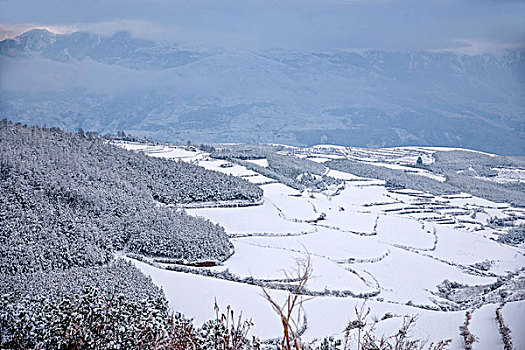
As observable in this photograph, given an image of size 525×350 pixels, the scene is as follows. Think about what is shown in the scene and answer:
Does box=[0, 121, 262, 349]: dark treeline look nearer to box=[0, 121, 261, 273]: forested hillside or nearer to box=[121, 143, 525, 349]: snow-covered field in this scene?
box=[0, 121, 261, 273]: forested hillside

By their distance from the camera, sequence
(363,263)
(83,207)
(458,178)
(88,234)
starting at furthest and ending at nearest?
(458,178), (363,263), (83,207), (88,234)

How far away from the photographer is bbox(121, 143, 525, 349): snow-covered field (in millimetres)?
21453

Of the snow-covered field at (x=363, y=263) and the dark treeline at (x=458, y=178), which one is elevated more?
the snow-covered field at (x=363, y=263)

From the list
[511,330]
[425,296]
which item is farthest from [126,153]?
[511,330]

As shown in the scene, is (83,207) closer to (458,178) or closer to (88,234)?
(88,234)

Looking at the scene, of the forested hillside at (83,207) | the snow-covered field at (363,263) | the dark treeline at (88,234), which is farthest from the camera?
the forested hillside at (83,207)

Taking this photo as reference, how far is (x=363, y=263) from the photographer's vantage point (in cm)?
3759

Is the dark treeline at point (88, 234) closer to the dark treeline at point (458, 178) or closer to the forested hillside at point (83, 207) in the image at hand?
the forested hillside at point (83, 207)

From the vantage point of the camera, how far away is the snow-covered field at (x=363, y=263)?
2145 cm

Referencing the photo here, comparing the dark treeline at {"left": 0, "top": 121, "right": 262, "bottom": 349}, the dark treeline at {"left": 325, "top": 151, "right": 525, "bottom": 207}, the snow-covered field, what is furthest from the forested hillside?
the dark treeline at {"left": 325, "top": 151, "right": 525, "bottom": 207}

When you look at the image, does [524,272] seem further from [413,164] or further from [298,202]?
[413,164]

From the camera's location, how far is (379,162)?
11356 cm

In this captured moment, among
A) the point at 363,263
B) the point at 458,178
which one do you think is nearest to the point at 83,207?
the point at 363,263

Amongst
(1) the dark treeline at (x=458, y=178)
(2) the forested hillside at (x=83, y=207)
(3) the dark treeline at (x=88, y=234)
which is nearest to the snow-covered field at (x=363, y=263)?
(3) the dark treeline at (x=88, y=234)
